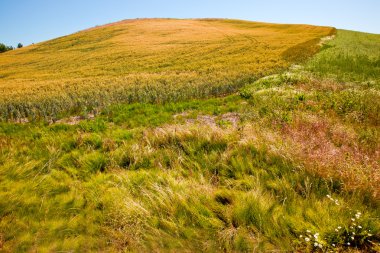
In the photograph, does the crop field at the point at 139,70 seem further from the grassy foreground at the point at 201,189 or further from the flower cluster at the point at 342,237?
the flower cluster at the point at 342,237

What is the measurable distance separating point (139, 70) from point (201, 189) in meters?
25.2

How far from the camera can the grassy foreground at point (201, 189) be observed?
3.04 meters

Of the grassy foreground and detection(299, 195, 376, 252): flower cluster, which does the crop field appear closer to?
the grassy foreground

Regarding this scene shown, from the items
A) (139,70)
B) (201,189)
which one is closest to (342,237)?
(201,189)

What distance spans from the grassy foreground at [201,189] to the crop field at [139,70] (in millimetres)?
6352

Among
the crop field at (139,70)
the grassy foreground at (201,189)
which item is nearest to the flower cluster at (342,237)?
the grassy foreground at (201,189)

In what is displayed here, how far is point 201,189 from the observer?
3924 mm

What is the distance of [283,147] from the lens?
15.5 ft

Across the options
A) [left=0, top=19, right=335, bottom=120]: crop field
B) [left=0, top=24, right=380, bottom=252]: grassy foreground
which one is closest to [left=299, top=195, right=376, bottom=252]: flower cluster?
[left=0, top=24, right=380, bottom=252]: grassy foreground

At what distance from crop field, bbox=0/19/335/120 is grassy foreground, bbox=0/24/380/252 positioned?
6352 millimetres

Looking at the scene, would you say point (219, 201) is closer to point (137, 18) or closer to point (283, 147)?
point (283, 147)

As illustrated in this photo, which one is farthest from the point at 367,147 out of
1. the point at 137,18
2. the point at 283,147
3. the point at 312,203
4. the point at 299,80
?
the point at 137,18

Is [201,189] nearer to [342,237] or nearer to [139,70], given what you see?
[342,237]

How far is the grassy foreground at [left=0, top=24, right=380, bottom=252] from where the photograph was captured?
9.97ft
